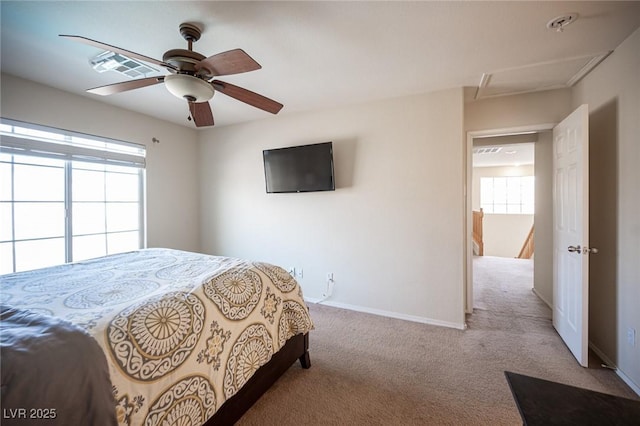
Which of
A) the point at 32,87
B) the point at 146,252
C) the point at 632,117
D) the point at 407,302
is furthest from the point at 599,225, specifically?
the point at 32,87

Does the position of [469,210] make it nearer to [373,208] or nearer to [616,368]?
[373,208]

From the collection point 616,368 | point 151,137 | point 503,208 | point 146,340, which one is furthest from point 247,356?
point 503,208

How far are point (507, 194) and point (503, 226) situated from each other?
105 centimetres

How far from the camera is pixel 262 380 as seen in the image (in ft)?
5.44

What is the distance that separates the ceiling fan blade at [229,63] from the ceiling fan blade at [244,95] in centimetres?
16

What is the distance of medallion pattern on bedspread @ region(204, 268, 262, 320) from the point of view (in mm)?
1454

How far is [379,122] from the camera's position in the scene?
3006 millimetres

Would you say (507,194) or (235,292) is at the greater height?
(507,194)

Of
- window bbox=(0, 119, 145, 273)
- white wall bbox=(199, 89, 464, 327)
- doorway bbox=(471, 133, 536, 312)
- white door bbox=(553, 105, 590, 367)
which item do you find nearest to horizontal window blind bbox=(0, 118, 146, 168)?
window bbox=(0, 119, 145, 273)

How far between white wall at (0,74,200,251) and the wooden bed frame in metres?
2.81

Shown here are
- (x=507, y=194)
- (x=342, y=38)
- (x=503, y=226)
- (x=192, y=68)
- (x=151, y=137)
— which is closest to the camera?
(x=192, y=68)

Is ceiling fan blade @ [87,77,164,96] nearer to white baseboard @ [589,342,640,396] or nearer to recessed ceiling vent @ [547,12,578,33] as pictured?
recessed ceiling vent @ [547,12,578,33]

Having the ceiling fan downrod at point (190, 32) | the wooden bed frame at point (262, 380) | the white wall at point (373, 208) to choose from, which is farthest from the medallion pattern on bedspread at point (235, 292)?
the white wall at point (373, 208)

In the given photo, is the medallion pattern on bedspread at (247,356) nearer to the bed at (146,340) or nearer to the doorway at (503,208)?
the bed at (146,340)
